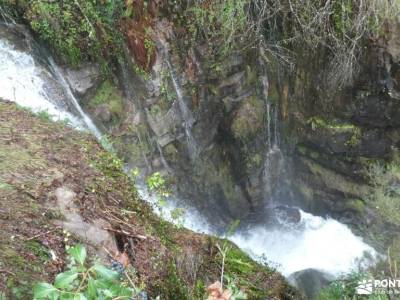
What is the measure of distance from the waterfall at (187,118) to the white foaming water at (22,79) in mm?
1869

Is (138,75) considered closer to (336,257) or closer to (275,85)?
(275,85)

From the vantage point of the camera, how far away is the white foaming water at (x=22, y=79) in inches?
220

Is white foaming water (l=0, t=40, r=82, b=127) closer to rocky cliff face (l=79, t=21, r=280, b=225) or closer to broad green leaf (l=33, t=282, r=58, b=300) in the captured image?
rocky cliff face (l=79, t=21, r=280, b=225)

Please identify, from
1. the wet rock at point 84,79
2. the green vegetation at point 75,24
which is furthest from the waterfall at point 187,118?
the wet rock at point 84,79

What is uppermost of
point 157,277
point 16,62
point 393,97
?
point 393,97

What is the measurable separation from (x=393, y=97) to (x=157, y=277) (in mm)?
5940

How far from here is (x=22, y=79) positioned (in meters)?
5.70

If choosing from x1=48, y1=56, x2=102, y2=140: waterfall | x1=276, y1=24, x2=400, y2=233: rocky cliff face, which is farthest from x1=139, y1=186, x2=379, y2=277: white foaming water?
x1=48, y1=56, x2=102, y2=140: waterfall

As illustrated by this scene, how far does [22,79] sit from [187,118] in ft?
9.01

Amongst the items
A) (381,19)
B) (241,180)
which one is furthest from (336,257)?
(381,19)

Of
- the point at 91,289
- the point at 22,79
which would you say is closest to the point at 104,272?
the point at 91,289

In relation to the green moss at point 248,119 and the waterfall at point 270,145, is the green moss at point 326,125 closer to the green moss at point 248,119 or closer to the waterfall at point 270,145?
the waterfall at point 270,145

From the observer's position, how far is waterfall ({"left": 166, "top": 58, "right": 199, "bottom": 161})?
6.70 meters

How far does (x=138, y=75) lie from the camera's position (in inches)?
255
